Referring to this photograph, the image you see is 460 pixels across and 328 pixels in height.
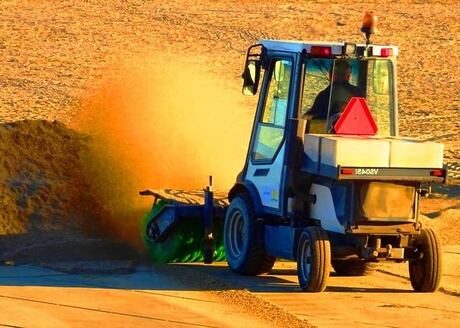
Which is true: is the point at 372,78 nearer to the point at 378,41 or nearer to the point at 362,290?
the point at 362,290

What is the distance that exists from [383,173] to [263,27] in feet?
75.1

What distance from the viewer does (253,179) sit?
13.8m

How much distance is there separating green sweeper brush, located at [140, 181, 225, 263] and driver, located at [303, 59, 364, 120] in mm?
1518

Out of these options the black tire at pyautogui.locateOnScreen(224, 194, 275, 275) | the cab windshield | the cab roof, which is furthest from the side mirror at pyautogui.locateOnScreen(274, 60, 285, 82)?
→ the black tire at pyautogui.locateOnScreen(224, 194, 275, 275)

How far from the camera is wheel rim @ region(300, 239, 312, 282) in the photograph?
12734mm

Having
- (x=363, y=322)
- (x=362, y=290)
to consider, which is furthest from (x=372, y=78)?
(x=363, y=322)

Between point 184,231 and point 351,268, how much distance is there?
1.74 m

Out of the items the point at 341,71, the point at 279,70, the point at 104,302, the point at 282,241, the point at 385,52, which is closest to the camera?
the point at 104,302

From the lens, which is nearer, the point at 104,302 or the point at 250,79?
the point at 104,302

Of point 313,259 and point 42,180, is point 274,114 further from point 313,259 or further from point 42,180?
point 42,180

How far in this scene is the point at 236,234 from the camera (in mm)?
13938

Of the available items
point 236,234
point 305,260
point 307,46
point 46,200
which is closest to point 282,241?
point 305,260

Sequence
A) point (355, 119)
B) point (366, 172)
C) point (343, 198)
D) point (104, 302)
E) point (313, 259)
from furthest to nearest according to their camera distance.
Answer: point (355, 119) < point (343, 198) < point (313, 259) < point (366, 172) < point (104, 302)

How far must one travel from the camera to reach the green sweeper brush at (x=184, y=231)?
1398 centimetres
